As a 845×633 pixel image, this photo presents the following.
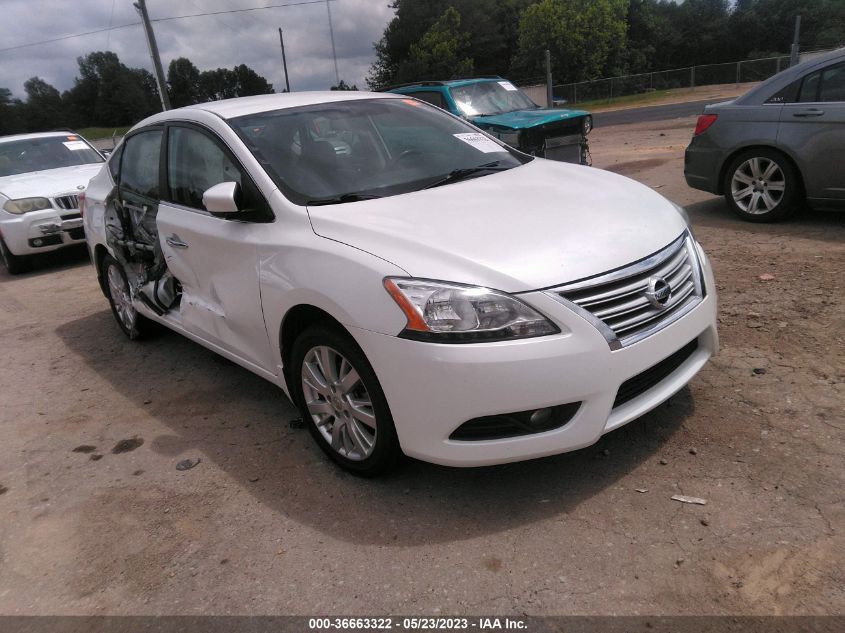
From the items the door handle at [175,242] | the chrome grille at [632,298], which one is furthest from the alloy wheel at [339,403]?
the door handle at [175,242]

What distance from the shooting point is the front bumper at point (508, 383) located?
246 cm

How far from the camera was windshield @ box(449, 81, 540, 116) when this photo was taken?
950cm

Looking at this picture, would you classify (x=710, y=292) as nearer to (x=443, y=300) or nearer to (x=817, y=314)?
(x=443, y=300)

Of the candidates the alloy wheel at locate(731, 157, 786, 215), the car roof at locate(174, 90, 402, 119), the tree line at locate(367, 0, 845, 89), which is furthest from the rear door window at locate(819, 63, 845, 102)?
the tree line at locate(367, 0, 845, 89)

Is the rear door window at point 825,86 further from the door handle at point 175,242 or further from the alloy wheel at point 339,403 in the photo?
the door handle at point 175,242

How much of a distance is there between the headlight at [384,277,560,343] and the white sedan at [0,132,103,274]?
754 cm

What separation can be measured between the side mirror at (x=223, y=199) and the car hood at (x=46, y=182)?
A: 6.21m

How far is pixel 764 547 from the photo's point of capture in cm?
241

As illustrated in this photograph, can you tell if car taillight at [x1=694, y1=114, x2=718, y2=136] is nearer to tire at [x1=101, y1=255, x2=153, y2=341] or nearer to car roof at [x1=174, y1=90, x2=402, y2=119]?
car roof at [x1=174, y1=90, x2=402, y2=119]

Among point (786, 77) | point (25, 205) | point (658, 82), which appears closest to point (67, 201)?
point (25, 205)

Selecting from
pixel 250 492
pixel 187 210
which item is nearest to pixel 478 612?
pixel 250 492

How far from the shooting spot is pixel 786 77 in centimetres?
620

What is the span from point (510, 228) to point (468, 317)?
1.72 ft

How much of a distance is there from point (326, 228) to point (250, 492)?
51.4 inches
